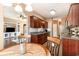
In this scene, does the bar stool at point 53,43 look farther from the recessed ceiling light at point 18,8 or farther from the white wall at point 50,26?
the recessed ceiling light at point 18,8

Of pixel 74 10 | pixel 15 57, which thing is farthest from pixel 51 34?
pixel 15 57

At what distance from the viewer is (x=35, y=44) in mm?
1620

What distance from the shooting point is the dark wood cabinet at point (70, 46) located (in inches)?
62.6

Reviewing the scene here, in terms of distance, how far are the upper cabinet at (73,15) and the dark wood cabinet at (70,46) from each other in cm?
30

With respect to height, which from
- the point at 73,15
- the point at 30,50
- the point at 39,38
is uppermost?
the point at 73,15

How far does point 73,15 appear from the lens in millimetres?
1747

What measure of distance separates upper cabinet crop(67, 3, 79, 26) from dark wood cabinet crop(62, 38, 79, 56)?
11.7 inches

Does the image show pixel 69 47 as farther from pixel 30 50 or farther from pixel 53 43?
pixel 30 50

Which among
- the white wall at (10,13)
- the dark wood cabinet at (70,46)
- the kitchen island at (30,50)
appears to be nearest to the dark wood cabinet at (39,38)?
the kitchen island at (30,50)

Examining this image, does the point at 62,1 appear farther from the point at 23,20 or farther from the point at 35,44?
the point at 35,44

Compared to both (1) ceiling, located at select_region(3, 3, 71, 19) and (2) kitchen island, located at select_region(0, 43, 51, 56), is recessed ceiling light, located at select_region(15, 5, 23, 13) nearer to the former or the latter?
(1) ceiling, located at select_region(3, 3, 71, 19)

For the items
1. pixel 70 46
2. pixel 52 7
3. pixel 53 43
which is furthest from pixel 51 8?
pixel 70 46

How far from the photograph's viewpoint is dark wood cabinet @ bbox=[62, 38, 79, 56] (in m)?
1.59

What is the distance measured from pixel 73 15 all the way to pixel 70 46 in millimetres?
513
